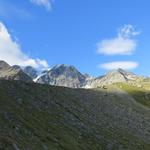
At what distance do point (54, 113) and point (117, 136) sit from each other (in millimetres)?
15440

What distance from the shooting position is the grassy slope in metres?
42.2

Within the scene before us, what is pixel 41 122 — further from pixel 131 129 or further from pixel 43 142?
pixel 131 129

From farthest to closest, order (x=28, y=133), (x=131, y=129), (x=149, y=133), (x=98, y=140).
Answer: (x=149, y=133), (x=131, y=129), (x=98, y=140), (x=28, y=133)

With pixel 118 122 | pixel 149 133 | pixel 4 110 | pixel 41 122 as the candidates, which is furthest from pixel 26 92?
pixel 149 133

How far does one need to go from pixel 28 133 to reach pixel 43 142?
6.81 feet

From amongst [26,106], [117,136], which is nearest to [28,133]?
[26,106]

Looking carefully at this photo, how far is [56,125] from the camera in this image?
54.3 m

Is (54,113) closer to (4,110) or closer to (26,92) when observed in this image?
(26,92)

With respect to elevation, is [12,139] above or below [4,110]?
below

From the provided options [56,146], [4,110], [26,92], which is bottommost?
[56,146]

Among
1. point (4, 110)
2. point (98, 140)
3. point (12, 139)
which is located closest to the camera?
point (12, 139)

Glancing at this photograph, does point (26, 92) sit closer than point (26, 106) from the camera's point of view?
No

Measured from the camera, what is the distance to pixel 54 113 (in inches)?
2400

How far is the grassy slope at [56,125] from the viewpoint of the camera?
138 ft
